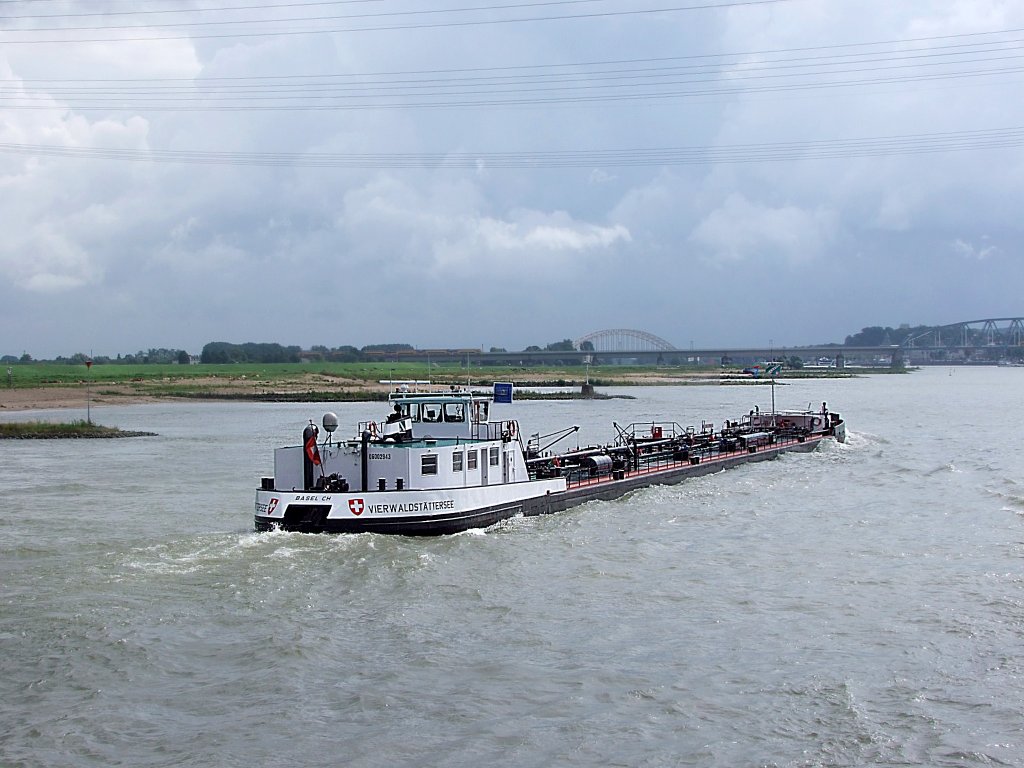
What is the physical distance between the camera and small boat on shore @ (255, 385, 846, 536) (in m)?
27.8

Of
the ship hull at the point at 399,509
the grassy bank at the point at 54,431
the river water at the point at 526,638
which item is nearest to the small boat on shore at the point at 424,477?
the ship hull at the point at 399,509

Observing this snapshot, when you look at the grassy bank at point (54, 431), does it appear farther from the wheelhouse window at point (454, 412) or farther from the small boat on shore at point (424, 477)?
the wheelhouse window at point (454, 412)

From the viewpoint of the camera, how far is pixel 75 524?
3222 centimetres

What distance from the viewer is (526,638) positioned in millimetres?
19531

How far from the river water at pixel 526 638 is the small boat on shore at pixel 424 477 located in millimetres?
811

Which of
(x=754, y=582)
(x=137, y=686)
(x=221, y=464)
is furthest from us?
(x=221, y=464)

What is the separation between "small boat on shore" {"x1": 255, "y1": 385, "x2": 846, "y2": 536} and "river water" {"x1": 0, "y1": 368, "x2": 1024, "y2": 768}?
81cm

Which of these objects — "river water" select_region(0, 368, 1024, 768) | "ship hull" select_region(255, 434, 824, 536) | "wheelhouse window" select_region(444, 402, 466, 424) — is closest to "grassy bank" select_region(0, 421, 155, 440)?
"river water" select_region(0, 368, 1024, 768)

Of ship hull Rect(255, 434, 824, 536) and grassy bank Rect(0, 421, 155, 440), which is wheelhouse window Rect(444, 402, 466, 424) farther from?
grassy bank Rect(0, 421, 155, 440)

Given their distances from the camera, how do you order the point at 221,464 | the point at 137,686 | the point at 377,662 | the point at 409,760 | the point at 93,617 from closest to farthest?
1. the point at 409,760
2. the point at 137,686
3. the point at 377,662
4. the point at 93,617
5. the point at 221,464

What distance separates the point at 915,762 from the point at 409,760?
22.7 ft

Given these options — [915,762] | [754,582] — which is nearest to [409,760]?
[915,762]

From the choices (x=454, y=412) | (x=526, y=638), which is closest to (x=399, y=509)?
(x=454, y=412)

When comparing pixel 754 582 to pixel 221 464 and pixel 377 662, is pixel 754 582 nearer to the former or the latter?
pixel 377 662
